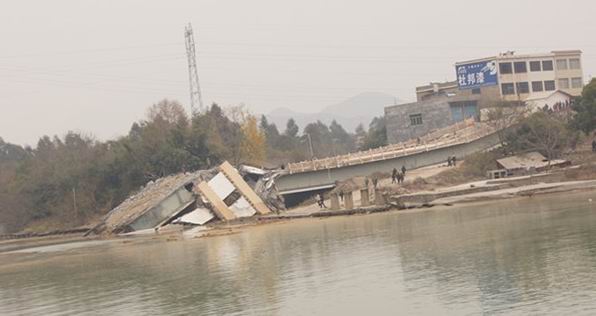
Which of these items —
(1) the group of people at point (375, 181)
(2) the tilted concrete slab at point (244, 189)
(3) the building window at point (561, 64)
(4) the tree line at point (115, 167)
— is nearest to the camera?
(1) the group of people at point (375, 181)

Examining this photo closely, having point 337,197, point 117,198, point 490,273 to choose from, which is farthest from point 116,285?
point 117,198

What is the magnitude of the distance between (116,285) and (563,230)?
58.7 feet

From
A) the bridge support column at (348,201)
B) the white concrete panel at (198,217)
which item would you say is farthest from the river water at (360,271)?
the white concrete panel at (198,217)

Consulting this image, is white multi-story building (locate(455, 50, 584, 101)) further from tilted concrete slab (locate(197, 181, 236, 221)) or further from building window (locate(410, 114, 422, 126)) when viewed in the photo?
tilted concrete slab (locate(197, 181, 236, 221))

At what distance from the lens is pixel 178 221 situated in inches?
2825

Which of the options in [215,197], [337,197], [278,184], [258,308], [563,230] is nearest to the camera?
[258,308]

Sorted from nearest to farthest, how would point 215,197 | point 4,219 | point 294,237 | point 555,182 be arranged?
1. point 294,237
2. point 555,182
3. point 215,197
4. point 4,219

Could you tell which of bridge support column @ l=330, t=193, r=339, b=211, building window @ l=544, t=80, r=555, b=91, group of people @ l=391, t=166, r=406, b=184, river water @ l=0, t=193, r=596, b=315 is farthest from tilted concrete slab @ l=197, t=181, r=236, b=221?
building window @ l=544, t=80, r=555, b=91

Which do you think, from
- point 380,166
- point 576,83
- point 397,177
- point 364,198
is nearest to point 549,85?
point 576,83

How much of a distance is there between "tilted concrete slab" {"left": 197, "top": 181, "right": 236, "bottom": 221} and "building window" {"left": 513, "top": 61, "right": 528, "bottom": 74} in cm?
5657

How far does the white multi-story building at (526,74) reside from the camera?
113 meters

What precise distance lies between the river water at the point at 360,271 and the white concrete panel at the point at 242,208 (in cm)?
1684

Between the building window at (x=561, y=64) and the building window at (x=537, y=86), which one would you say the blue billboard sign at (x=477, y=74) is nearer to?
the building window at (x=537, y=86)

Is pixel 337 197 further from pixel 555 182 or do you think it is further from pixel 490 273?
pixel 490 273
